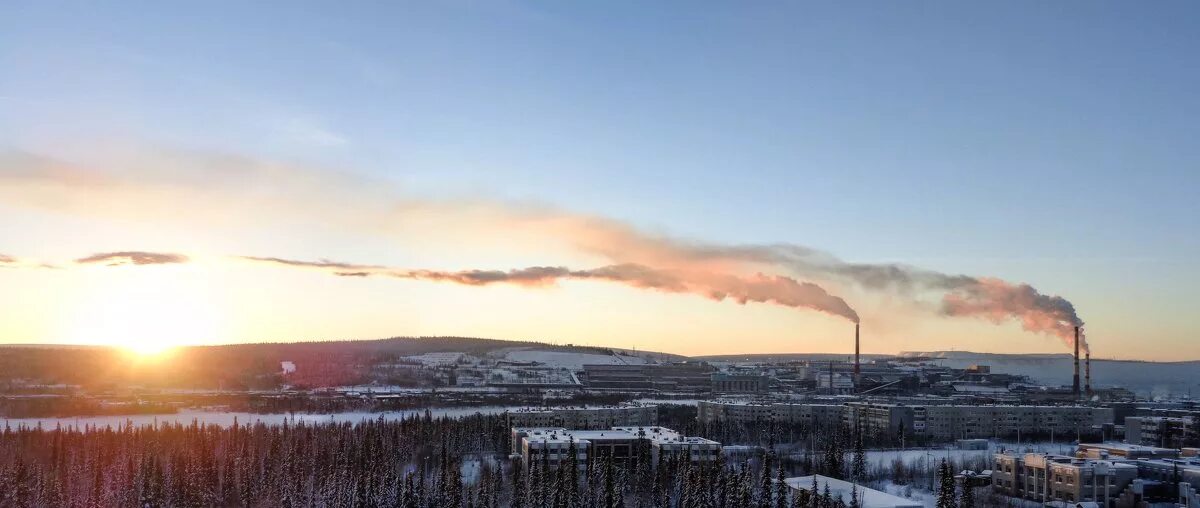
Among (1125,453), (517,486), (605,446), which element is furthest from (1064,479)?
(517,486)

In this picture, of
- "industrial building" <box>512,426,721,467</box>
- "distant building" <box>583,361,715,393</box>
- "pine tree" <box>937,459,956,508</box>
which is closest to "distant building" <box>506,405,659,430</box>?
"industrial building" <box>512,426,721,467</box>

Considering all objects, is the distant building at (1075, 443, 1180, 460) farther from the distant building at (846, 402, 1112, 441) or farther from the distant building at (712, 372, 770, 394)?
the distant building at (712, 372, 770, 394)

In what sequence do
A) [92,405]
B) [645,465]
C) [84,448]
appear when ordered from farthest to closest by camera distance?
[92,405] → [84,448] → [645,465]

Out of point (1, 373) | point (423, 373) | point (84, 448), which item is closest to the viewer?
point (84, 448)

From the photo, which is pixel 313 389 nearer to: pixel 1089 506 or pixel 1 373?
pixel 1 373

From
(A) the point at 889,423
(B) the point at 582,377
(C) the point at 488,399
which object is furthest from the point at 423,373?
(A) the point at 889,423

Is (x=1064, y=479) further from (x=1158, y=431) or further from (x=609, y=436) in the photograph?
(x=1158, y=431)
